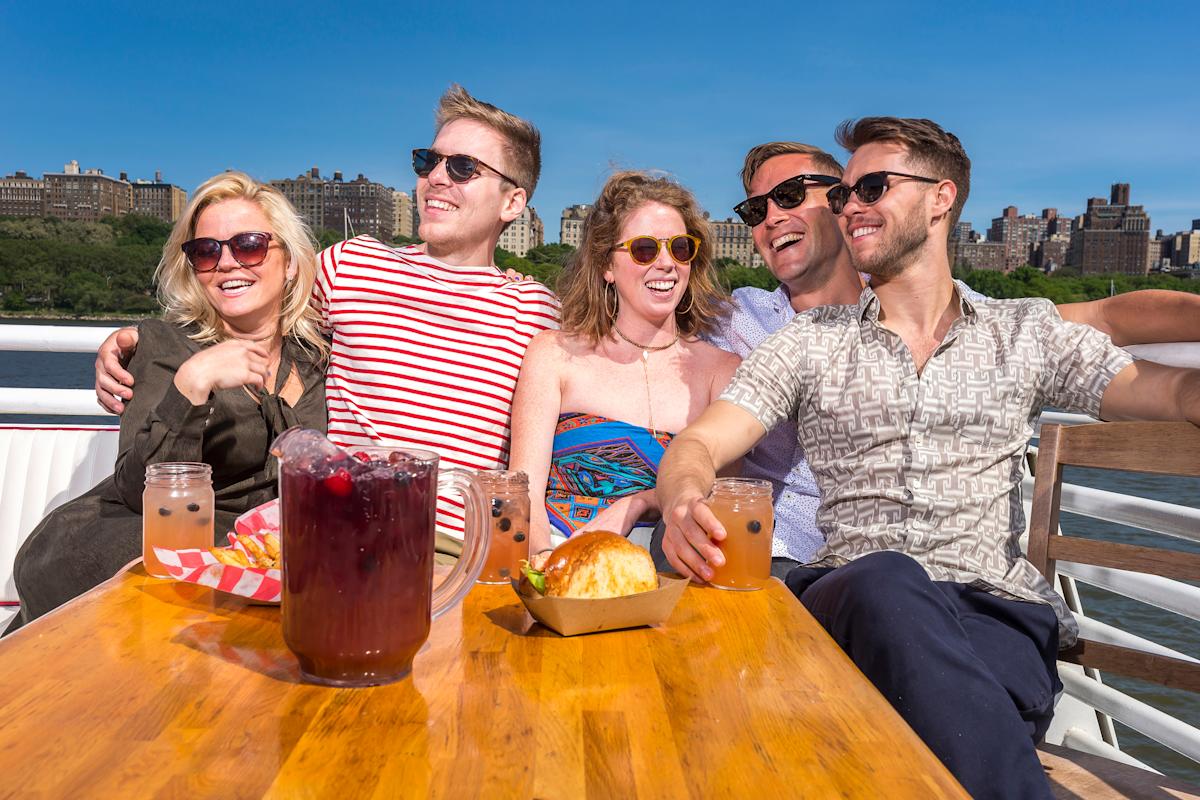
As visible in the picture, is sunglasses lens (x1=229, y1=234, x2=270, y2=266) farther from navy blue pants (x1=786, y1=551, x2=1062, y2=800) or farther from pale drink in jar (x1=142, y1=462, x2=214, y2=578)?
navy blue pants (x1=786, y1=551, x2=1062, y2=800)

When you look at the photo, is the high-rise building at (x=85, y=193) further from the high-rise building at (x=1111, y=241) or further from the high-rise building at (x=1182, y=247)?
the high-rise building at (x=1182, y=247)

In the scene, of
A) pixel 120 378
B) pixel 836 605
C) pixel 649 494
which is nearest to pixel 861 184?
pixel 649 494

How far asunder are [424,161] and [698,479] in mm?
1597

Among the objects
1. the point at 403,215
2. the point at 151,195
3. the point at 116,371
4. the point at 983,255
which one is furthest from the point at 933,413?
the point at 151,195

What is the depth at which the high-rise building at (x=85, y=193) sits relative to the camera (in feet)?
275

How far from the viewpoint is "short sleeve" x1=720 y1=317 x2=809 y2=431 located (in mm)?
2471

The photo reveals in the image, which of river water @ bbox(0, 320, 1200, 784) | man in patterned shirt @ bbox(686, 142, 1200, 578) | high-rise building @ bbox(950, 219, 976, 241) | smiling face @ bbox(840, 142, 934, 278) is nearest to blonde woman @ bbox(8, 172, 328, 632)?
man in patterned shirt @ bbox(686, 142, 1200, 578)

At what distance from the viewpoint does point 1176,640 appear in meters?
10.7

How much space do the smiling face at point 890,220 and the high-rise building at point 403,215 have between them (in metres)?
1.38

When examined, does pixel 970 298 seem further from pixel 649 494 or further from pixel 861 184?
pixel 649 494

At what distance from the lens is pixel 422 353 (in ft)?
9.35

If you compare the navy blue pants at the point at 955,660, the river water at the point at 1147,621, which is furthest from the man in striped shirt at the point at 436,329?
the river water at the point at 1147,621

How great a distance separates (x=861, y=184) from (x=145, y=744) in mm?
2262

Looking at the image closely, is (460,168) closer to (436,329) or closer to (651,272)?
(436,329)
